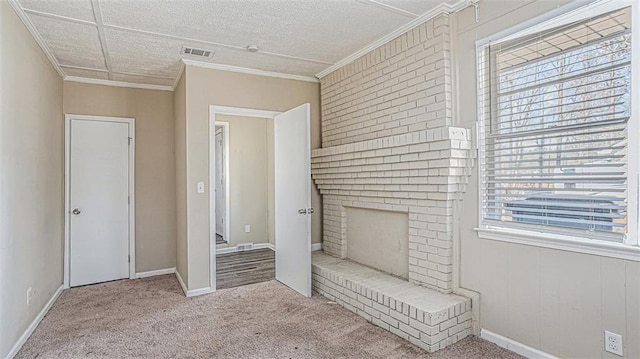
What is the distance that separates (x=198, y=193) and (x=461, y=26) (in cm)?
289

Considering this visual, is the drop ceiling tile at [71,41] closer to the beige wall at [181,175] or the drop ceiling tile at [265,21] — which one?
the drop ceiling tile at [265,21]

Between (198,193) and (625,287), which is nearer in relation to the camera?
(625,287)

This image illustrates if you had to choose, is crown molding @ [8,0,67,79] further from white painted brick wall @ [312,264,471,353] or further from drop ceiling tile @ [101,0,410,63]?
white painted brick wall @ [312,264,471,353]

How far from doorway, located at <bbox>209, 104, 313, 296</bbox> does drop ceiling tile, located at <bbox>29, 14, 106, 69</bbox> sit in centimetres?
120

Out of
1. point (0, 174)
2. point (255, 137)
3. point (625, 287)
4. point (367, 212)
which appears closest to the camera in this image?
point (625, 287)

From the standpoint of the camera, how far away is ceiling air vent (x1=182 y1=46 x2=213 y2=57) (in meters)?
3.37

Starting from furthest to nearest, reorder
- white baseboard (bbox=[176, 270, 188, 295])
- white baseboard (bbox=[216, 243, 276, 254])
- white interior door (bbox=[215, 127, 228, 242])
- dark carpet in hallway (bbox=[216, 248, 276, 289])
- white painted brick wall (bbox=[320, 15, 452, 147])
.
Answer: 1. white interior door (bbox=[215, 127, 228, 242])
2. white baseboard (bbox=[216, 243, 276, 254])
3. dark carpet in hallway (bbox=[216, 248, 276, 289])
4. white baseboard (bbox=[176, 270, 188, 295])
5. white painted brick wall (bbox=[320, 15, 452, 147])

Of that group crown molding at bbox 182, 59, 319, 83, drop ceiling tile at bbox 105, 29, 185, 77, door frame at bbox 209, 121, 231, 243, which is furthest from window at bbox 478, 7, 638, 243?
door frame at bbox 209, 121, 231, 243

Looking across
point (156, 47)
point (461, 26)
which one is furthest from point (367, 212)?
point (156, 47)

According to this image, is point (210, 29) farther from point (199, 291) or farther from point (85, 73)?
point (199, 291)

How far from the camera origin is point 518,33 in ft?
7.83

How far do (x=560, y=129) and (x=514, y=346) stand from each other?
1.47m

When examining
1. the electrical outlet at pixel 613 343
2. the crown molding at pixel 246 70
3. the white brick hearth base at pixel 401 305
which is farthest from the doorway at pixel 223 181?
the electrical outlet at pixel 613 343

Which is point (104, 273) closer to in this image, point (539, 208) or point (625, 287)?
point (539, 208)
